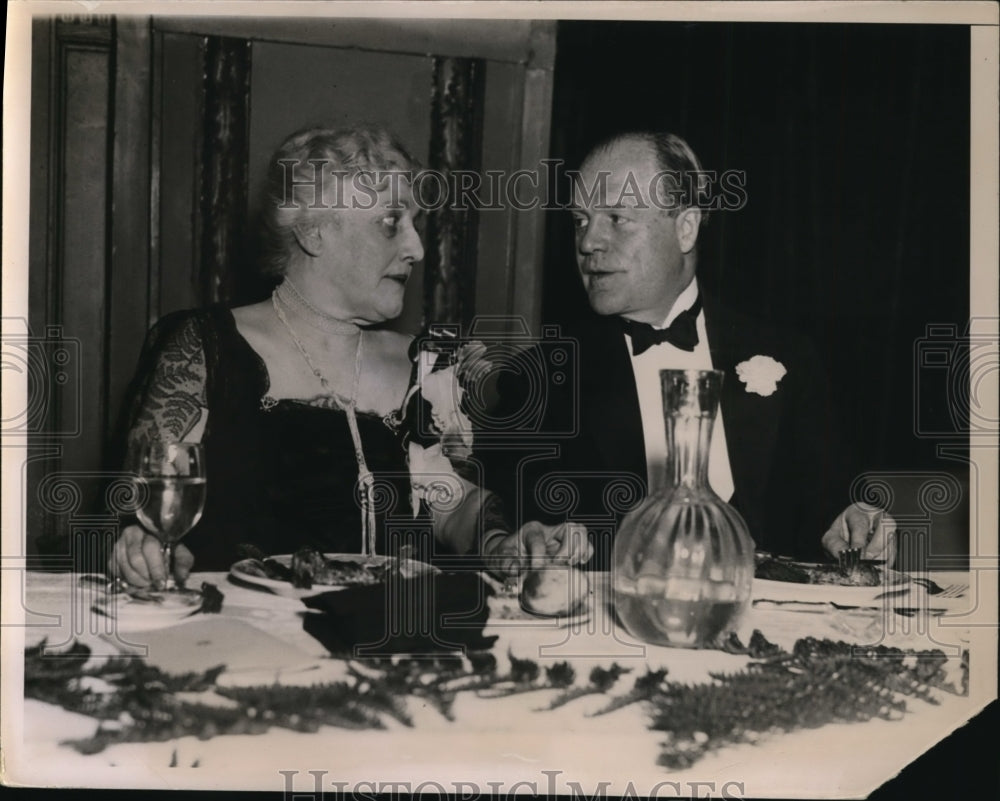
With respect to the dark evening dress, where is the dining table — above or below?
below

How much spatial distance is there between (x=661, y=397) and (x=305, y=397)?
600 mm

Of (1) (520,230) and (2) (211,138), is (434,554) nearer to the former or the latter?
(1) (520,230)

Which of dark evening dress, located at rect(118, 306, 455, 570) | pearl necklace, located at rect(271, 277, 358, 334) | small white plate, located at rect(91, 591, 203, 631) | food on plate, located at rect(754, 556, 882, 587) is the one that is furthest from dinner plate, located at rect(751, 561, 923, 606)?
small white plate, located at rect(91, 591, 203, 631)

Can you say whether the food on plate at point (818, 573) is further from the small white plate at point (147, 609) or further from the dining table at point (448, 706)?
the small white plate at point (147, 609)

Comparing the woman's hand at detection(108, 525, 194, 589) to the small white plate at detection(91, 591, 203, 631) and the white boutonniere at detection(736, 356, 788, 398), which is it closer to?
the small white plate at detection(91, 591, 203, 631)

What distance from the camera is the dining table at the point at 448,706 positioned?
1676mm

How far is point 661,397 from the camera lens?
5.71 ft

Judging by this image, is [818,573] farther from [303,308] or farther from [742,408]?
[303,308]

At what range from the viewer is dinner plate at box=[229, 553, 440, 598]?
170cm

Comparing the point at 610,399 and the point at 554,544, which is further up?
the point at 610,399

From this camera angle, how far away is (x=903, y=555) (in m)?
1.75

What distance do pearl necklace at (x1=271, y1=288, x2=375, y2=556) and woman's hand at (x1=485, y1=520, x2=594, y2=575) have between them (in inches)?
8.1

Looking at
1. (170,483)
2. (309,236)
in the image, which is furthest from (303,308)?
(170,483)

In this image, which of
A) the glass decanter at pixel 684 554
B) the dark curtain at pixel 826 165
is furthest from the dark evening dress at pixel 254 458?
the dark curtain at pixel 826 165
